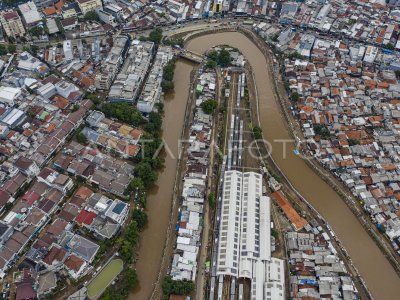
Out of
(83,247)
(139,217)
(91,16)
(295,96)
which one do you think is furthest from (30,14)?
(295,96)

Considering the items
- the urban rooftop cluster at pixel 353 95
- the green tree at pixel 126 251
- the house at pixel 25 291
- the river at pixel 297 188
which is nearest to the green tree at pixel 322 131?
the urban rooftop cluster at pixel 353 95

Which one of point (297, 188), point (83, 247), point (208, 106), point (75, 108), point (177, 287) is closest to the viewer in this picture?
point (177, 287)

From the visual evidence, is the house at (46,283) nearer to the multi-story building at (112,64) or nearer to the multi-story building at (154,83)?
the multi-story building at (154,83)

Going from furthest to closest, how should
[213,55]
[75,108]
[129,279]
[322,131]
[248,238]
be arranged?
[213,55] < [75,108] < [322,131] < [248,238] < [129,279]

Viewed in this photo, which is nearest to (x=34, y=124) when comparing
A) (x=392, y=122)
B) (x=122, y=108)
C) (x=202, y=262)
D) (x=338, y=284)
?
(x=122, y=108)

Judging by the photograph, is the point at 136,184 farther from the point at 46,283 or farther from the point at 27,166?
the point at 46,283
